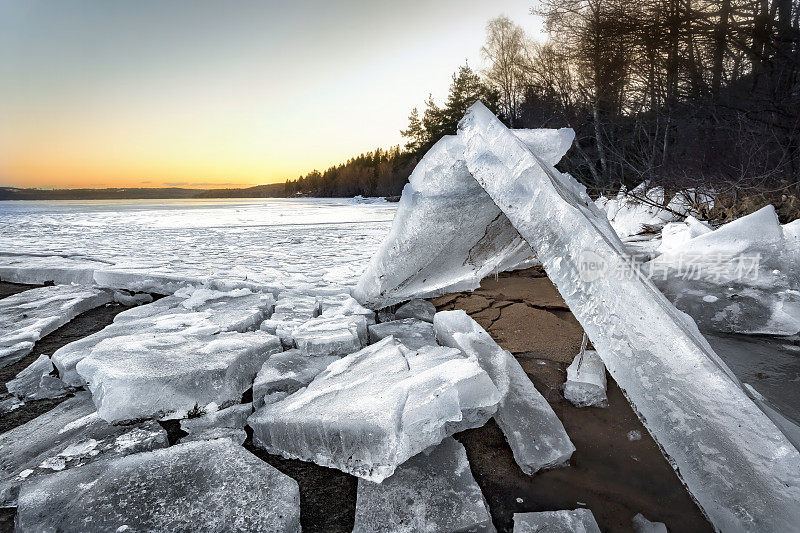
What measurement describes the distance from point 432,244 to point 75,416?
5.51 ft

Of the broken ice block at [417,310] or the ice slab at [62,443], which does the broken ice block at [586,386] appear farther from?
the ice slab at [62,443]

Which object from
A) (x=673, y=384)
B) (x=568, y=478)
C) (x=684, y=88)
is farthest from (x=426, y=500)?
(x=684, y=88)

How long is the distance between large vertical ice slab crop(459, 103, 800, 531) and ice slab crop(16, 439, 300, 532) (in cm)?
99

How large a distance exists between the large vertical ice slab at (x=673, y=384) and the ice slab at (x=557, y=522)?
27cm

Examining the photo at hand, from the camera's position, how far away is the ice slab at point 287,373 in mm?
1484

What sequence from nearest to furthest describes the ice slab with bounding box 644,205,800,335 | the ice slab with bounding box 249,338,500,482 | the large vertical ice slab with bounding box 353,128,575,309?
the ice slab with bounding box 249,338,500,482, the large vertical ice slab with bounding box 353,128,575,309, the ice slab with bounding box 644,205,800,335

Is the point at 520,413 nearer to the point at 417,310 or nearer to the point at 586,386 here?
the point at 586,386

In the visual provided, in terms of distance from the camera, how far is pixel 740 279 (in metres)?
2.59

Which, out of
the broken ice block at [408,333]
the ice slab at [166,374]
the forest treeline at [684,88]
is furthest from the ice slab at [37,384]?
the forest treeline at [684,88]

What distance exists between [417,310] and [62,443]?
1903 millimetres

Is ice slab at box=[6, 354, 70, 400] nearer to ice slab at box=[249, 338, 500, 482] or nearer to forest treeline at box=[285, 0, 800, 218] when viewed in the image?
ice slab at box=[249, 338, 500, 482]

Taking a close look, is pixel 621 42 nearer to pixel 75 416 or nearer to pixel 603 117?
pixel 603 117

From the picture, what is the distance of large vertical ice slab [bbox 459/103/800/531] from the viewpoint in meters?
0.83

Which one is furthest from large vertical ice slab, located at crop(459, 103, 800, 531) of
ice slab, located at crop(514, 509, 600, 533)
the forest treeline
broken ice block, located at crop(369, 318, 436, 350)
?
the forest treeline
